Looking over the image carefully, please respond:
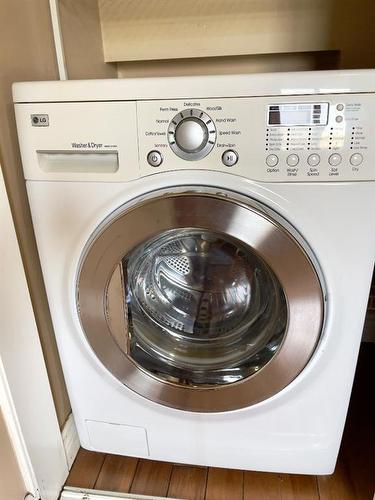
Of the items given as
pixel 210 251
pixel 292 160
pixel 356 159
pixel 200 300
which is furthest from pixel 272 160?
pixel 200 300

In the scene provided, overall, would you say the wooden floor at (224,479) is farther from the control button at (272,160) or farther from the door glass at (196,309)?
the control button at (272,160)

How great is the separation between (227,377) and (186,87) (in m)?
0.57

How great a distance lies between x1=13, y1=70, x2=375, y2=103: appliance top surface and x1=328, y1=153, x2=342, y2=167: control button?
0.10 meters

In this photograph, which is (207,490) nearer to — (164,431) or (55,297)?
(164,431)

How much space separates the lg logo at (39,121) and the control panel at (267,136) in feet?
0.57

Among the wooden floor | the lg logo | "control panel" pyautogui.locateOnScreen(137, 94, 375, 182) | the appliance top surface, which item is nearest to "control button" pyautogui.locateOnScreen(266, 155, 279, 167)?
"control panel" pyautogui.locateOnScreen(137, 94, 375, 182)

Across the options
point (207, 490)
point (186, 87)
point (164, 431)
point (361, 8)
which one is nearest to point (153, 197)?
point (186, 87)

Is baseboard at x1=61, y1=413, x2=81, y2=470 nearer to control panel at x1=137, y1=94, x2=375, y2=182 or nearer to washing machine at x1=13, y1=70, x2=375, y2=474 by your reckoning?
washing machine at x1=13, y1=70, x2=375, y2=474

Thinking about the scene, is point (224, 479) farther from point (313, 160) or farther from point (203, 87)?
point (203, 87)

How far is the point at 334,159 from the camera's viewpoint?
74cm

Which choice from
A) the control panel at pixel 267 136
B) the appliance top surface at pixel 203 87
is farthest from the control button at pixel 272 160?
the appliance top surface at pixel 203 87

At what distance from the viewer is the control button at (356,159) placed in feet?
2.40

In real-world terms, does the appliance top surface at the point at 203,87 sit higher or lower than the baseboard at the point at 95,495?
higher

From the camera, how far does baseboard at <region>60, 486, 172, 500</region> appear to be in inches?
41.1
